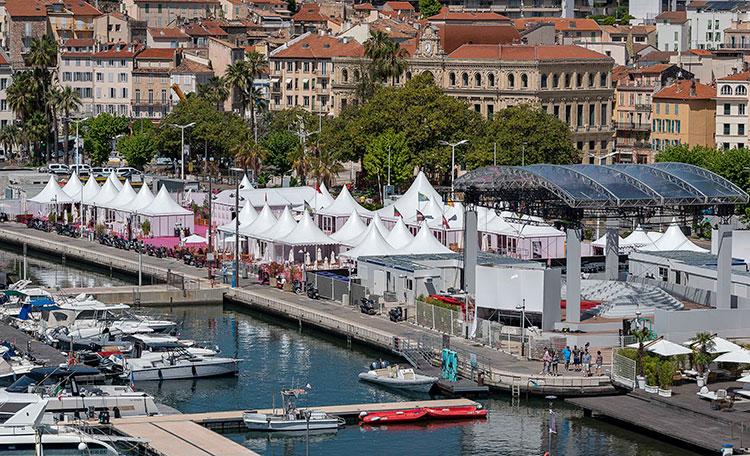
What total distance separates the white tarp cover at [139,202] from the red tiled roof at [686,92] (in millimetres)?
51637

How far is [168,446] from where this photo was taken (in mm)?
64000

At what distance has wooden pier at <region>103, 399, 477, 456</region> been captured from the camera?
6378 cm

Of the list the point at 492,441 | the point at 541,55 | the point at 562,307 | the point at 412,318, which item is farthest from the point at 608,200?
the point at 541,55

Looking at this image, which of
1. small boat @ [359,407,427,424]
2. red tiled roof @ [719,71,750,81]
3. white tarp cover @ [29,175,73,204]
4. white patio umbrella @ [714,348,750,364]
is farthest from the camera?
red tiled roof @ [719,71,750,81]

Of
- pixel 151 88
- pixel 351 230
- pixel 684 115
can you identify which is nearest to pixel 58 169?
pixel 151 88

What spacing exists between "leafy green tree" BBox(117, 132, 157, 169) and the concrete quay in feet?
119

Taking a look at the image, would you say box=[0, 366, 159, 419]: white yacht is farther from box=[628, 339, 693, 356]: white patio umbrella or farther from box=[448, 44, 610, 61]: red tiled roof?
box=[448, 44, 610, 61]: red tiled roof

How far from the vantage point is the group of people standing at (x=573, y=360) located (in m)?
75.2

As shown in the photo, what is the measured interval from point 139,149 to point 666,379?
306 ft

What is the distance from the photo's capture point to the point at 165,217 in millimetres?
118750

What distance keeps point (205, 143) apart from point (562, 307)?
76995 mm

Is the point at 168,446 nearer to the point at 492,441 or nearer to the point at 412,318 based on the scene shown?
the point at 492,441

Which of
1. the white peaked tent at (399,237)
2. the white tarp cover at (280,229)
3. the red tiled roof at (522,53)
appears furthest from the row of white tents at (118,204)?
the red tiled roof at (522,53)

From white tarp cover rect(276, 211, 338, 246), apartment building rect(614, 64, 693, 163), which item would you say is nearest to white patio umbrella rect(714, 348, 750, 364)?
white tarp cover rect(276, 211, 338, 246)
